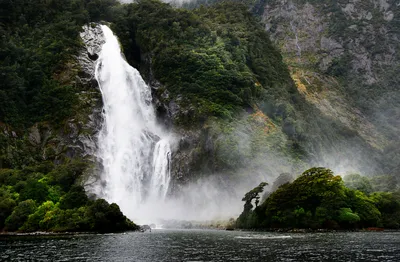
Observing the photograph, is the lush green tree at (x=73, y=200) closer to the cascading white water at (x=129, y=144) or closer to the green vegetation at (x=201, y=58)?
the cascading white water at (x=129, y=144)

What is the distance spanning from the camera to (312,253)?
31.7 m

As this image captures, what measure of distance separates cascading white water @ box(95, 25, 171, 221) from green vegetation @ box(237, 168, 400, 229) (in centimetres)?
2567

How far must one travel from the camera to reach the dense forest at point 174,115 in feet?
212

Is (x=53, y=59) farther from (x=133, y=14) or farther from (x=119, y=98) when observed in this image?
(x=133, y=14)

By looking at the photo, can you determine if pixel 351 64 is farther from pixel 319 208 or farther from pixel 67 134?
pixel 319 208

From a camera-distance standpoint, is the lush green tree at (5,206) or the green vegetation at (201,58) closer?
the lush green tree at (5,206)

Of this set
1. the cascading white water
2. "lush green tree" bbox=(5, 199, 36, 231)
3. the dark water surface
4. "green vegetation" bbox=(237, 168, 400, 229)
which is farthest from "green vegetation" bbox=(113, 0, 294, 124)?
the dark water surface

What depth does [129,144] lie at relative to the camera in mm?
93375

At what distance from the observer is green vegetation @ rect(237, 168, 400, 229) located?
208 ft

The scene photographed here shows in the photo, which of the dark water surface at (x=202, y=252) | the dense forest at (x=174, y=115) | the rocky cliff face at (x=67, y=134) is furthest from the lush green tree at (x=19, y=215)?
the dark water surface at (x=202, y=252)

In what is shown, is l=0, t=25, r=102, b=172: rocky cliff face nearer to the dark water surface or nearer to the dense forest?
the dense forest

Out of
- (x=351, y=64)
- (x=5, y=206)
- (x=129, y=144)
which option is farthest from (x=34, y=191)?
(x=351, y=64)

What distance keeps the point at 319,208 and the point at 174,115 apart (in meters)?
49.2

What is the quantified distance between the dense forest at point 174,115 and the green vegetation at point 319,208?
163 millimetres
